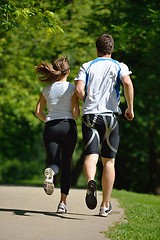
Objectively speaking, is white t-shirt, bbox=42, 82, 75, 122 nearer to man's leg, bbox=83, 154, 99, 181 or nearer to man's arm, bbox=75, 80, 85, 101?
man's arm, bbox=75, 80, 85, 101

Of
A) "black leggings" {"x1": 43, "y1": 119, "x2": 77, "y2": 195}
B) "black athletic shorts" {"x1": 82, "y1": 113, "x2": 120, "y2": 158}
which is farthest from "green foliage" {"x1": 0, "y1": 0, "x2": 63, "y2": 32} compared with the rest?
"black athletic shorts" {"x1": 82, "y1": 113, "x2": 120, "y2": 158}

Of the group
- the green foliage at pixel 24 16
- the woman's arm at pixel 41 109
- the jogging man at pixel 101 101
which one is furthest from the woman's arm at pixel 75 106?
the green foliage at pixel 24 16

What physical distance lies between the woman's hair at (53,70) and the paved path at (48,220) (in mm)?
1715

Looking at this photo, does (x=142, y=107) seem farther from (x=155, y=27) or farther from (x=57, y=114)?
(x=57, y=114)

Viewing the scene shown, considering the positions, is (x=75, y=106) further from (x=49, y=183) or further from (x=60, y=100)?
(x=49, y=183)

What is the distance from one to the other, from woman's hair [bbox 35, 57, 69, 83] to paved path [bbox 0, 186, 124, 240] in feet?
5.63

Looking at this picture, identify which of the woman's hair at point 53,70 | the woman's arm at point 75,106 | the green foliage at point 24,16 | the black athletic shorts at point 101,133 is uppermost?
the green foliage at point 24,16

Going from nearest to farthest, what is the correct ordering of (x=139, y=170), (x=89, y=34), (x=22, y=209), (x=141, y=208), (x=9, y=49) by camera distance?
(x=22, y=209) → (x=141, y=208) → (x=89, y=34) → (x=9, y=49) → (x=139, y=170)

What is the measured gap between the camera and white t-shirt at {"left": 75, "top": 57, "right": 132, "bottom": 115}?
348 inches

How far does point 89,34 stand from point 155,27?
602 cm

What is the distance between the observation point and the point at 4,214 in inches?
349

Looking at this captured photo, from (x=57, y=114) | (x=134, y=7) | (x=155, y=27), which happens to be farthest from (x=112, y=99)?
(x=134, y=7)

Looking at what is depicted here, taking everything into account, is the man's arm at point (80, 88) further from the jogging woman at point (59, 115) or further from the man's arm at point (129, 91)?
the man's arm at point (129, 91)

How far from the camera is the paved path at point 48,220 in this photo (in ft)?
24.0
